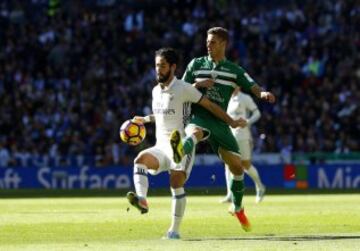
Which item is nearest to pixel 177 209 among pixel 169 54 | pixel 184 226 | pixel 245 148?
pixel 169 54

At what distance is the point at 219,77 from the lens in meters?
15.5

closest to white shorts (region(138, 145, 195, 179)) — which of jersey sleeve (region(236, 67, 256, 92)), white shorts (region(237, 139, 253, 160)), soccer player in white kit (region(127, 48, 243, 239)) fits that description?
soccer player in white kit (region(127, 48, 243, 239))

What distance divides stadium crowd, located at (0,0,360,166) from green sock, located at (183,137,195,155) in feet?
63.3

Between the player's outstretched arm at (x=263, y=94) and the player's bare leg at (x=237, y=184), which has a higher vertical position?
the player's outstretched arm at (x=263, y=94)

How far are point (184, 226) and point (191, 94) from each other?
2.82 metres

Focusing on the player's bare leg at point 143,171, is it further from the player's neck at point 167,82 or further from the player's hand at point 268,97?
the player's hand at point 268,97

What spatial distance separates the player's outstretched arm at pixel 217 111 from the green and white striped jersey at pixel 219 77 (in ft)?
1.99

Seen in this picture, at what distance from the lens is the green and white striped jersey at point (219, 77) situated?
15.4 m

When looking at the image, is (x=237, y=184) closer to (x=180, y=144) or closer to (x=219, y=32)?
(x=219, y=32)

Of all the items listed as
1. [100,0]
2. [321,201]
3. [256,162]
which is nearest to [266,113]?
[256,162]

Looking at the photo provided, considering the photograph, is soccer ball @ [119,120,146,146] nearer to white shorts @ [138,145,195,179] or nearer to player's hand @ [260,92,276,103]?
white shorts @ [138,145,195,179]

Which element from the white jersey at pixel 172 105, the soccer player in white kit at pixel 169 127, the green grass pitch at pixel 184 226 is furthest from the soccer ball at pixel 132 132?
the green grass pitch at pixel 184 226

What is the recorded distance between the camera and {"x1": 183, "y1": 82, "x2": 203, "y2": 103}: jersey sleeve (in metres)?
14.3

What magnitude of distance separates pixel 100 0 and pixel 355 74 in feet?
31.5
